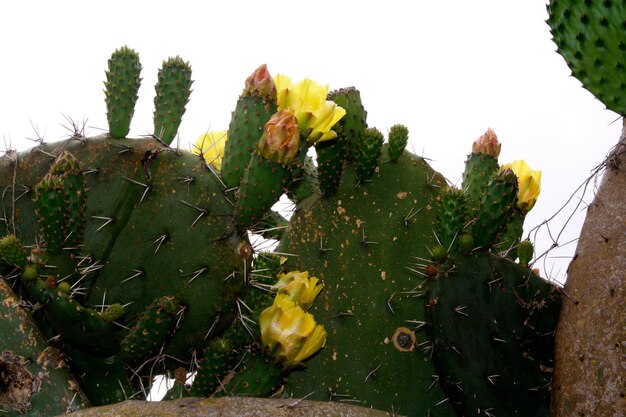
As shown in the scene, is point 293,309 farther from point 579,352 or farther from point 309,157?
point 309,157

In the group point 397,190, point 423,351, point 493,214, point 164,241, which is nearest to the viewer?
point 164,241

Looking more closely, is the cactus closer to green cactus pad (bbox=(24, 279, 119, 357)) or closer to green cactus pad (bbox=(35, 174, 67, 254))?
green cactus pad (bbox=(24, 279, 119, 357))

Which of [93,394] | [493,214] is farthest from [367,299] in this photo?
[93,394]

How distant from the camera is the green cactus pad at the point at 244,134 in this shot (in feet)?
6.16

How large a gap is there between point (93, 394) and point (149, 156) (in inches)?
21.7

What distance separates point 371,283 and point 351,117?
48 centimetres

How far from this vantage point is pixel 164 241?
1859mm

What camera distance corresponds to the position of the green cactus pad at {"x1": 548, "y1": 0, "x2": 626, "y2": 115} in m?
1.88

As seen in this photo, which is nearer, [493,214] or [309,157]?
[493,214]

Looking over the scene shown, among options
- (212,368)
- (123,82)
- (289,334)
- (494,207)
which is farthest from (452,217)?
(123,82)

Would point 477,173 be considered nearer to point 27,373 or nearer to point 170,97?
point 170,97

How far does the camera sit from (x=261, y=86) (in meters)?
1.90

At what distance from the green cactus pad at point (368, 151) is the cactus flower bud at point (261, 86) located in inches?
20.8

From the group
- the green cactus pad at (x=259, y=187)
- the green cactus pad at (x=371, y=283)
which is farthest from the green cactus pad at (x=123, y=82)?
the green cactus pad at (x=371, y=283)
